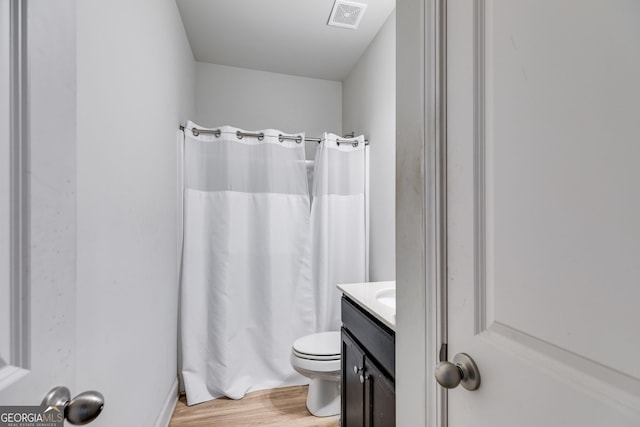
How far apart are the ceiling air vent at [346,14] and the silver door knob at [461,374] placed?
1969 mm

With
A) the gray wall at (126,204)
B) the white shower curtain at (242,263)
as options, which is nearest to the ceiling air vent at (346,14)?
the white shower curtain at (242,263)

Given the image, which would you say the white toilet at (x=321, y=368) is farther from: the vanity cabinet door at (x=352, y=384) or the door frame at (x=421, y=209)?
the door frame at (x=421, y=209)

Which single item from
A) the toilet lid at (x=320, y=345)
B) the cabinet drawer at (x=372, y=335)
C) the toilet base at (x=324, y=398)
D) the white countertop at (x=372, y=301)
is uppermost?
the white countertop at (x=372, y=301)

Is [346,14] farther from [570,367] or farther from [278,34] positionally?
[570,367]

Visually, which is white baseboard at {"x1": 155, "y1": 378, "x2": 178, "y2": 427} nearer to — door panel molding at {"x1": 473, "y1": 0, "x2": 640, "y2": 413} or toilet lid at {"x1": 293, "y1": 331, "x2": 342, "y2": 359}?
toilet lid at {"x1": 293, "y1": 331, "x2": 342, "y2": 359}

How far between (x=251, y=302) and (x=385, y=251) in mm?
1026

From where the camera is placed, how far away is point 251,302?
219cm

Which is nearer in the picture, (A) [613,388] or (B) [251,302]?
(A) [613,388]

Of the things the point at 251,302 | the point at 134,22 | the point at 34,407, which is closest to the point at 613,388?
the point at 34,407

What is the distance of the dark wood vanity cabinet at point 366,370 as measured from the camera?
105 centimetres

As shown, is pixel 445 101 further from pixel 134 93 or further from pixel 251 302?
pixel 251 302

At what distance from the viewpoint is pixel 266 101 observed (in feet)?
8.86

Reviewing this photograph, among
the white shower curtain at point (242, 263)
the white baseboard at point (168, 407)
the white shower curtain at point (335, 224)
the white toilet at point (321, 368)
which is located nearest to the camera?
the white baseboard at point (168, 407)

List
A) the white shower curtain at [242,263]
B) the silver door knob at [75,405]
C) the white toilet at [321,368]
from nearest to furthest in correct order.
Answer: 1. the silver door knob at [75,405]
2. the white toilet at [321,368]
3. the white shower curtain at [242,263]
